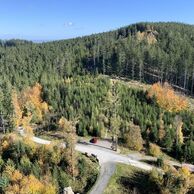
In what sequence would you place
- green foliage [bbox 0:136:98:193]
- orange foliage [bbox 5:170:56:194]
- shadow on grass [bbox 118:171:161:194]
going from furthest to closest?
1. green foliage [bbox 0:136:98:193]
2. shadow on grass [bbox 118:171:161:194]
3. orange foliage [bbox 5:170:56:194]

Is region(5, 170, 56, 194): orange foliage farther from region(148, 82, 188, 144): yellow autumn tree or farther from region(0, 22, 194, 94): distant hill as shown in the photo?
region(0, 22, 194, 94): distant hill

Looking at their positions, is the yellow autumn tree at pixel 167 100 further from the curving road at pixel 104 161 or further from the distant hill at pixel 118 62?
the distant hill at pixel 118 62

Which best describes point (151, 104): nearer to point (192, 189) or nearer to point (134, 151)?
point (134, 151)

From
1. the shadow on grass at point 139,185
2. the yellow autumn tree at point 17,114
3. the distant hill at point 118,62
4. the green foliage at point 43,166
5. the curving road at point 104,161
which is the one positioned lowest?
the shadow on grass at point 139,185

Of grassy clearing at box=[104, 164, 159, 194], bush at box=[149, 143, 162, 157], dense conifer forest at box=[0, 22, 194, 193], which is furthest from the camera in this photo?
bush at box=[149, 143, 162, 157]

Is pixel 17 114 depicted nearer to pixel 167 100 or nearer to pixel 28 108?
pixel 28 108

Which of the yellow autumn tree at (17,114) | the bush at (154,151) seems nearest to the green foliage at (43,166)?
the yellow autumn tree at (17,114)

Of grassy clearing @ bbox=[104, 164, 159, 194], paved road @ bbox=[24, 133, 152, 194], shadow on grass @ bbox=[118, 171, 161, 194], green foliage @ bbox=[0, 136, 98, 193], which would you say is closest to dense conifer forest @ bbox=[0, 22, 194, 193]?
green foliage @ bbox=[0, 136, 98, 193]

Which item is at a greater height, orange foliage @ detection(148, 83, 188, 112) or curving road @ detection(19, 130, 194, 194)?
orange foliage @ detection(148, 83, 188, 112)

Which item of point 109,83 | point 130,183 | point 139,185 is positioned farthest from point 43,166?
point 109,83
